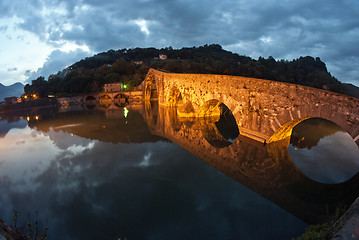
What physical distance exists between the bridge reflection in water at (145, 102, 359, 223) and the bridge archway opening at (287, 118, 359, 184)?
0.37 m

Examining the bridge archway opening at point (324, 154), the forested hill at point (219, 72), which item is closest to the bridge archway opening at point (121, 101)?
the forested hill at point (219, 72)

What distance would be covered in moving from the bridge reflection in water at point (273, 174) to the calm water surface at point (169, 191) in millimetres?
41

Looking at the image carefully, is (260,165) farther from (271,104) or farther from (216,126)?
(216,126)

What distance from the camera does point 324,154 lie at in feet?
40.1

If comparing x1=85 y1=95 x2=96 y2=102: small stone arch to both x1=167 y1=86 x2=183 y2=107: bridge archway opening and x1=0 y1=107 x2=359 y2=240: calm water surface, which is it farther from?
x1=0 y1=107 x2=359 y2=240: calm water surface

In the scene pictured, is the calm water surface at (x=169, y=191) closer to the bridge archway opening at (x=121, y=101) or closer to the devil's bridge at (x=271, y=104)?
the devil's bridge at (x=271, y=104)

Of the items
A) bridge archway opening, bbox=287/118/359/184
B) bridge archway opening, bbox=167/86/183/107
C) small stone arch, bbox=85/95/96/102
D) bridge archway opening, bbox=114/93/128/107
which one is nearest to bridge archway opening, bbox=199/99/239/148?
bridge archway opening, bbox=287/118/359/184

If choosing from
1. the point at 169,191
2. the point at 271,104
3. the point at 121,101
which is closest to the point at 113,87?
the point at 121,101

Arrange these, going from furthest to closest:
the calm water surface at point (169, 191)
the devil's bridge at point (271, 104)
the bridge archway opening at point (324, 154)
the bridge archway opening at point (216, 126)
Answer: the bridge archway opening at point (216, 126)
the bridge archway opening at point (324, 154)
the devil's bridge at point (271, 104)
the calm water surface at point (169, 191)

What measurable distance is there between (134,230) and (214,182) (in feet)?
14.4

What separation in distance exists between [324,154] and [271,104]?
4450 millimetres

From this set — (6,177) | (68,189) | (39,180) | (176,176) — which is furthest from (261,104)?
(6,177)

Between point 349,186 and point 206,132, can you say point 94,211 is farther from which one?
point 206,132

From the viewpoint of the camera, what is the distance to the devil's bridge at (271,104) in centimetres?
898
